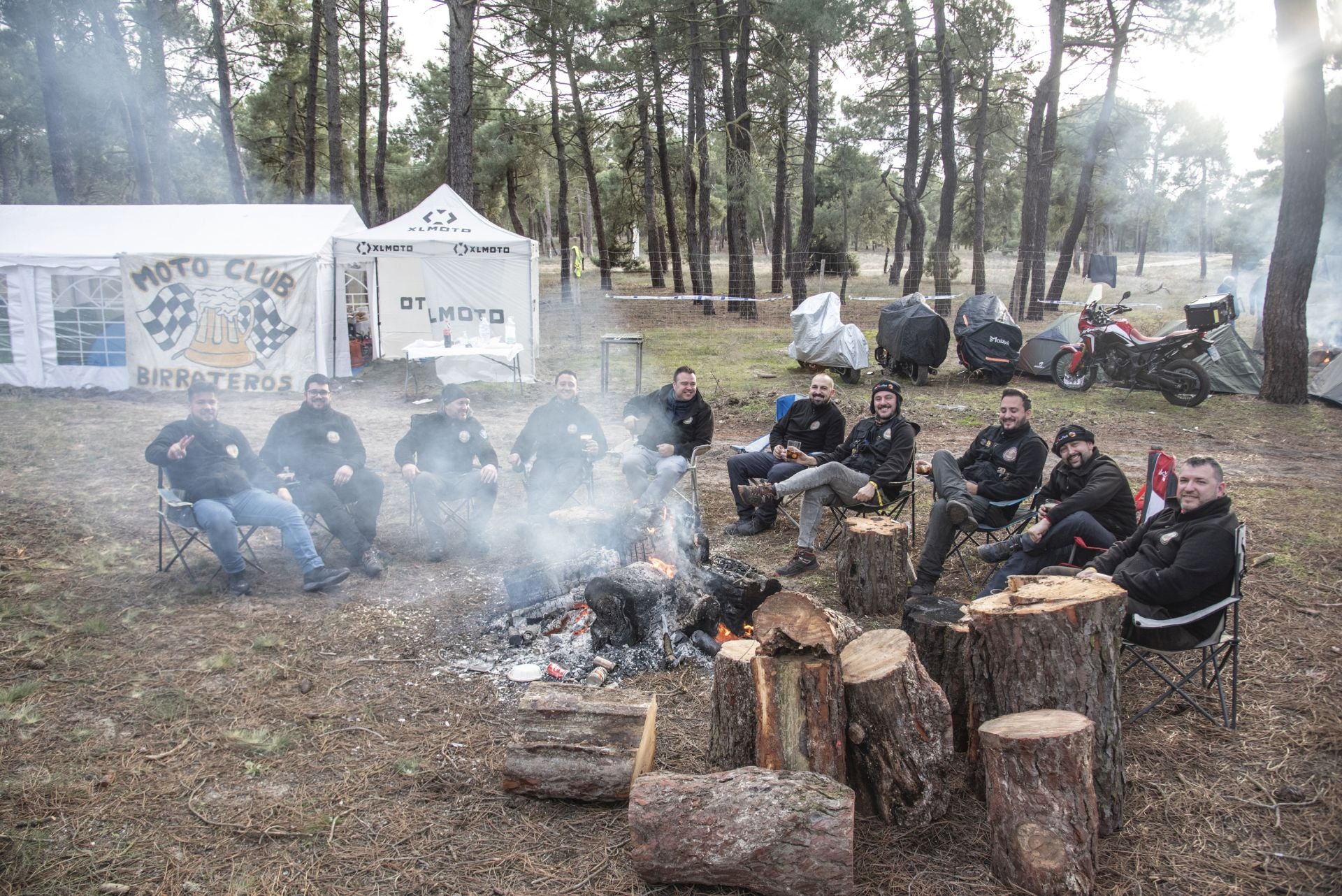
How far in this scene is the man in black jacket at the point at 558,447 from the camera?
5652mm

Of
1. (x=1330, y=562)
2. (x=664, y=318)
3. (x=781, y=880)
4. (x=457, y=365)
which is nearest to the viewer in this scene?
(x=781, y=880)

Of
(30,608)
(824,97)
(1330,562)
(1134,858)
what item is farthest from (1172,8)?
(30,608)

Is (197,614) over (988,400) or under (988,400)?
under

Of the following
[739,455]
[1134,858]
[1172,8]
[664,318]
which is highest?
[1172,8]

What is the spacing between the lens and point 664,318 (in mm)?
18281

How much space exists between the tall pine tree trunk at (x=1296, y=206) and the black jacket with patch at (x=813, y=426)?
6601 mm

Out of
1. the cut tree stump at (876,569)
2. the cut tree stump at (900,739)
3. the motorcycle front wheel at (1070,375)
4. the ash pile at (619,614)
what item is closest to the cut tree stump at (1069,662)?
the cut tree stump at (900,739)

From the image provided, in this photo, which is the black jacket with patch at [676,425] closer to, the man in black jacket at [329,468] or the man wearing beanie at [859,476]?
the man wearing beanie at [859,476]

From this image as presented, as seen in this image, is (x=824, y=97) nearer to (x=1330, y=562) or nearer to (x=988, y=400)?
(x=988, y=400)

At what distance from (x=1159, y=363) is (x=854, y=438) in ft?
20.3

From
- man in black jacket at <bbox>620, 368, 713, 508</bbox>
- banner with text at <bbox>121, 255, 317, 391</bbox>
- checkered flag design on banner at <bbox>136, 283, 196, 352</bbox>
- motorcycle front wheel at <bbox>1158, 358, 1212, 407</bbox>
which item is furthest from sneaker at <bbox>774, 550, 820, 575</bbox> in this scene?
checkered flag design on banner at <bbox>136, 283, 196, 352</bbox>

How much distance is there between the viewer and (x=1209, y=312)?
912 centimetres

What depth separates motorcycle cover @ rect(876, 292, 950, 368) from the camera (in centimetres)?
1060

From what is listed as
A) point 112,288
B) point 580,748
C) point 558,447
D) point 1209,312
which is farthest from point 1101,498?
point 112,288
